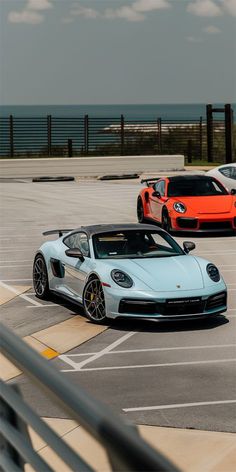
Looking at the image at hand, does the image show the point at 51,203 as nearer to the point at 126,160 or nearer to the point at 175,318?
the point at 126,160

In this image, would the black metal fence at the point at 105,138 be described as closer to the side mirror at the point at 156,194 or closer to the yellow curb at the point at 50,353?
the side mirror at the point at 156,194

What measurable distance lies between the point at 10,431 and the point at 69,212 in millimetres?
24358

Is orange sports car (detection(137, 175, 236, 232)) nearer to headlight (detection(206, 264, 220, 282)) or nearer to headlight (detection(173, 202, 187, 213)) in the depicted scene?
headlight (detection(173, 202, 187, 213))

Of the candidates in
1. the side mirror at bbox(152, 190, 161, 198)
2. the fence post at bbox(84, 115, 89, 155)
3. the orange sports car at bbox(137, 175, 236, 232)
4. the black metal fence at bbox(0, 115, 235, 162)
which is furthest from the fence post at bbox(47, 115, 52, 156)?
the side mirror at bbox(152, 190, 161, 198)

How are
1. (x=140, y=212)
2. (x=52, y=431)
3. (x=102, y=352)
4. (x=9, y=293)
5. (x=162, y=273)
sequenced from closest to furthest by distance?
(x=52, y=431) → (x=102, y=352) → (x=162, y=273) → (x=9, y=293) → (x=140, y=212)

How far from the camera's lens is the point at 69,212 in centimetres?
2705

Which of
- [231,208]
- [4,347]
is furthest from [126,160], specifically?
[4,347]

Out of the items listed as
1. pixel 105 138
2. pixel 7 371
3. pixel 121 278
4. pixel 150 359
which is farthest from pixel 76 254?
pixel 105 138

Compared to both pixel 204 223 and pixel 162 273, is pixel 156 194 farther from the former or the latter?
pixel 162 273

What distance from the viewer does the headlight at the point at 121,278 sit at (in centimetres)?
1241

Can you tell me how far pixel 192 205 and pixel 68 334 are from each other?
9560 millimetres

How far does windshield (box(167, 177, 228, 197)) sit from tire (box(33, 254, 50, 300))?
7531 millimetres

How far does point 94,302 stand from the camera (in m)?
12.7

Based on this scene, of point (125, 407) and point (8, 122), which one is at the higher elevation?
point (8, 122)
